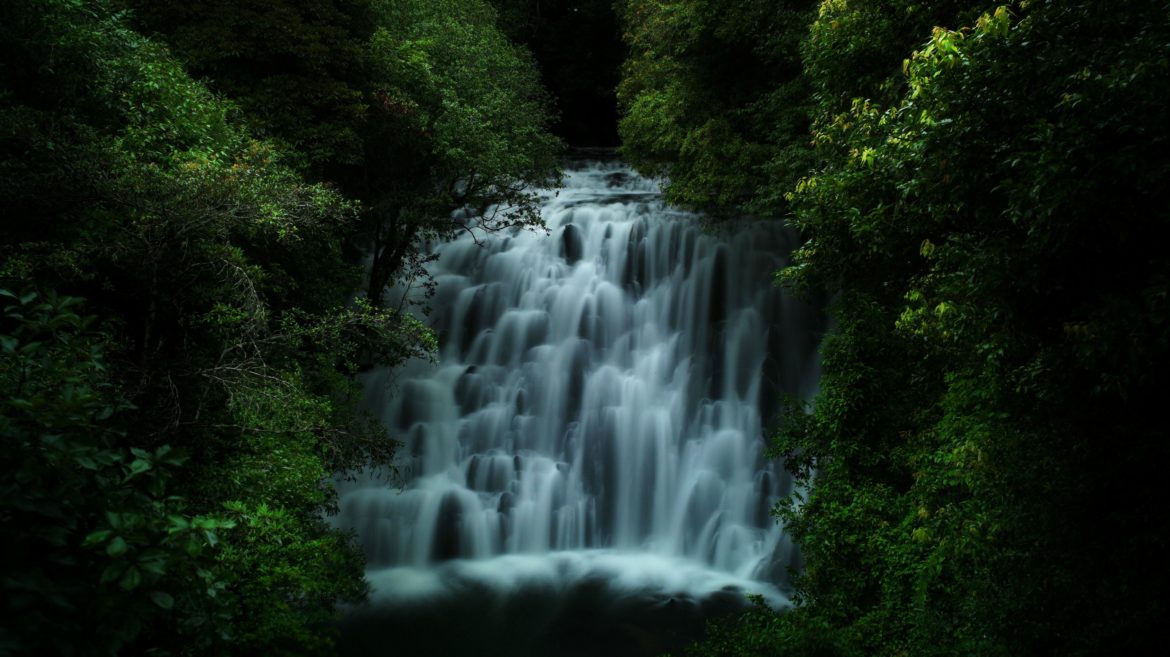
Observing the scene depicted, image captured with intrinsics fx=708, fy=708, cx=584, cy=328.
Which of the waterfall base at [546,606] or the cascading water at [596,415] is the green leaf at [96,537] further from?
the cascading water at [596,415]

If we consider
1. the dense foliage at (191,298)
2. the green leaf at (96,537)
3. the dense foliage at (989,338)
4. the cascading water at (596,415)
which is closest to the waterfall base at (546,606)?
the cascading water at (596,415)

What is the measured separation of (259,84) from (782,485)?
12.0 metres

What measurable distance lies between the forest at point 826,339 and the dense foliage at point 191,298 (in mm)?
34

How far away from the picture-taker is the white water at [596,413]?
1318 cm

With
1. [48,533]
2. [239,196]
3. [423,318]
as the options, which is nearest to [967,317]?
[48,533]

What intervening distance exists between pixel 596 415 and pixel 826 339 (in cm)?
623

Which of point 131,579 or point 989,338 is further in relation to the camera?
point 989,338

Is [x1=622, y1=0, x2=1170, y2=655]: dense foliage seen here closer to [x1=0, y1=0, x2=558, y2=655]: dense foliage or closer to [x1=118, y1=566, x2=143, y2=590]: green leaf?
[x1=0, y1=0, x2=558, y2=655]: dense foliage

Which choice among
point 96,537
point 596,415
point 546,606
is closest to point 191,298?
point 96,537

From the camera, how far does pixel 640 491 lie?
1435cm

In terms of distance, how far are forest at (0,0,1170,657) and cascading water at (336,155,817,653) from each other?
1893 mm

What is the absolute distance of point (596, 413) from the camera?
1528cm

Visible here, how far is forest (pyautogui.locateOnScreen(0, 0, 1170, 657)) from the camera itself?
3109 millimetres

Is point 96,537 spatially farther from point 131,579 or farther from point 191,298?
point 191,298
